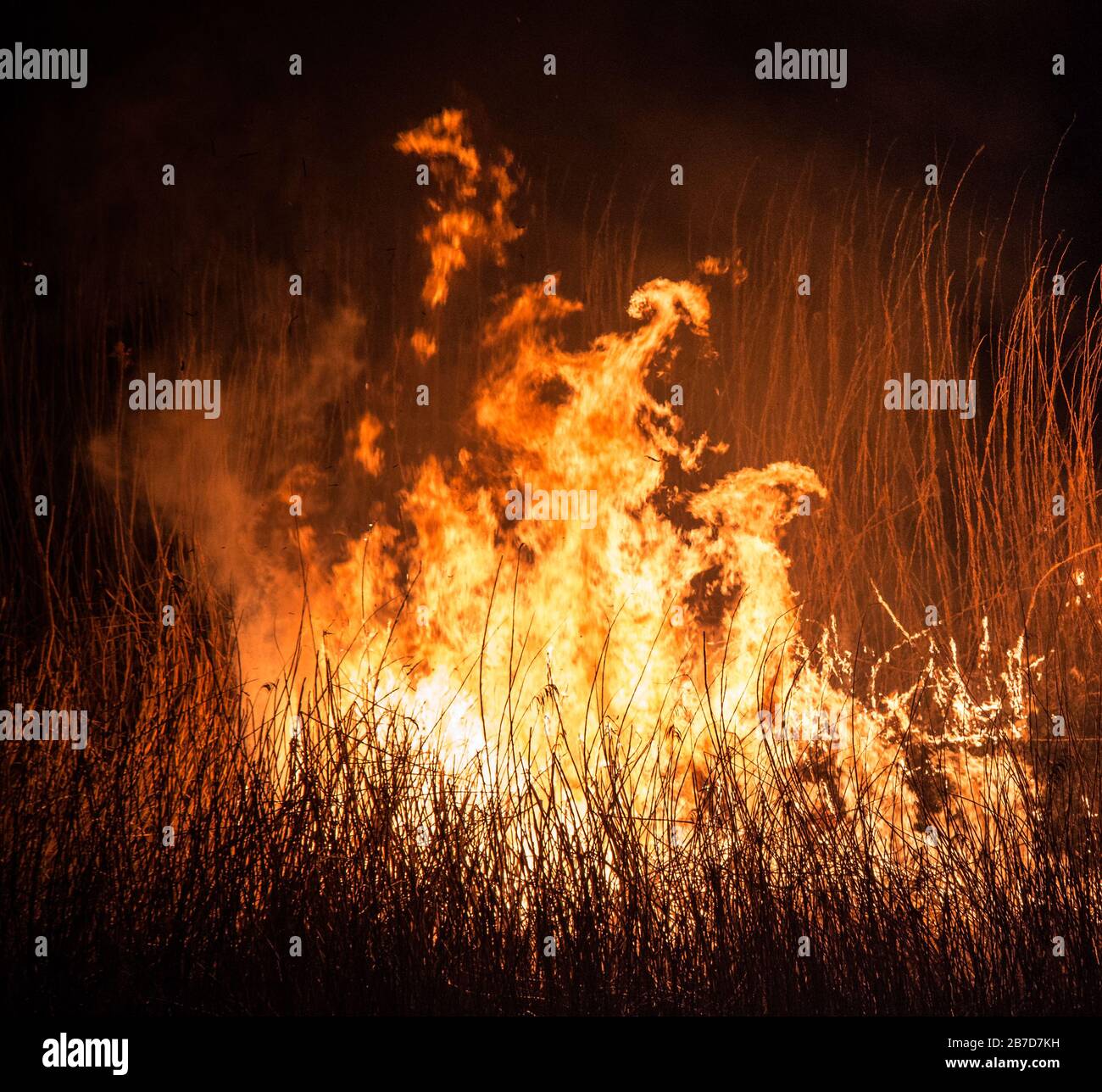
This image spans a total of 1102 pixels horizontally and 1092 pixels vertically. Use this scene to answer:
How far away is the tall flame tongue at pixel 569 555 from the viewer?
5.54 metres

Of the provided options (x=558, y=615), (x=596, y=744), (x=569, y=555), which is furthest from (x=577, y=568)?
(x=596, y=744)

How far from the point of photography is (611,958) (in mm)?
4164

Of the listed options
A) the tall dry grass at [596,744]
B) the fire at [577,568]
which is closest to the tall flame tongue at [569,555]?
the fire at [577,568]

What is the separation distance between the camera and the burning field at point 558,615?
4176mm

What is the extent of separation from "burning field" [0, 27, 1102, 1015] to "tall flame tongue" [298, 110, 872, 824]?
24 millimetres

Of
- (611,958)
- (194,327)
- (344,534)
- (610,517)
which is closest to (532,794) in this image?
(611,958)

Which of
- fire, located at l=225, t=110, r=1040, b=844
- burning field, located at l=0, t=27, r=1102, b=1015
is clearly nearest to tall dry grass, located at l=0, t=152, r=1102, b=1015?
burning field, located at l=0, t=27, r=1102, b=1015

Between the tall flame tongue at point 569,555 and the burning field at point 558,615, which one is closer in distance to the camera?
the burning field at point 558,615

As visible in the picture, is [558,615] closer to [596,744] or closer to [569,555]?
[569,555]

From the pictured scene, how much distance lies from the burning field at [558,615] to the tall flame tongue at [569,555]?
0.9 inches

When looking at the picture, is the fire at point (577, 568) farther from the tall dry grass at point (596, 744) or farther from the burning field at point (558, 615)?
the tall dry grass at point (596, 744)

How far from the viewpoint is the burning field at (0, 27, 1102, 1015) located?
418 cm

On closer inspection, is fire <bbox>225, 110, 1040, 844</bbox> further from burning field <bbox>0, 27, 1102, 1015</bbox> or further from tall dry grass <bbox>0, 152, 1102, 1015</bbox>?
tall dry grass <bbox>0, 152, 1102, 1015</bbox>

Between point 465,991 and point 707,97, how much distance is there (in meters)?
4.85
